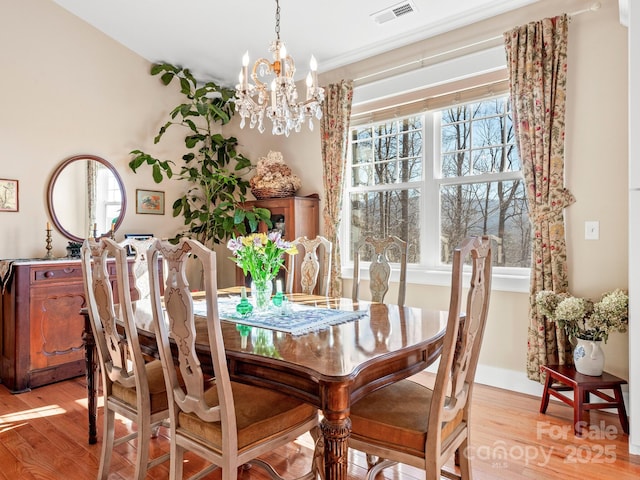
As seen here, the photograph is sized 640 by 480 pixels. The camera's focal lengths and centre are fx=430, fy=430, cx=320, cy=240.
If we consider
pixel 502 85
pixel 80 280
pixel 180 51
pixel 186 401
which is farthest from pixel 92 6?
pixel 186 401

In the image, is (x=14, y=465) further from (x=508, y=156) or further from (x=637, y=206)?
(x=508, y=156)

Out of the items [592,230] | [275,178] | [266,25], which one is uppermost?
[266,25]

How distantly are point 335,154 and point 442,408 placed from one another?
2884 millimetres

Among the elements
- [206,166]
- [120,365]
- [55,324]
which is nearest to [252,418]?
[120,365]

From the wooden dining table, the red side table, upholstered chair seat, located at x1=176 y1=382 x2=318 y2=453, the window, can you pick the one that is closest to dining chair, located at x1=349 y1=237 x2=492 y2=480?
the wooden dining table

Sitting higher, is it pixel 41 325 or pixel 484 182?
pixel 484 182

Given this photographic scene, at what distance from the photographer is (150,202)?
14.8ft

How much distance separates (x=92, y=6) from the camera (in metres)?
3.76

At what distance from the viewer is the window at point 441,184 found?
10.6 ft

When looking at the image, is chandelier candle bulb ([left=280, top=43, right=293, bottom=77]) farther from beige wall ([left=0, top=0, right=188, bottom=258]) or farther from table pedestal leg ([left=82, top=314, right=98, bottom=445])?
beige wall ([left=0, top=0, right=188, bottom=258])

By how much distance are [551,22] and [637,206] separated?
4.69 feet

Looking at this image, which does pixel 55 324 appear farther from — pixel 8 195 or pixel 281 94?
pixel 281 94

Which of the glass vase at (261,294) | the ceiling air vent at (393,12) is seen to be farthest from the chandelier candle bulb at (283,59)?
the ceiling air vent at (393,12)

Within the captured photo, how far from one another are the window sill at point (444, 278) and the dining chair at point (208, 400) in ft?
6.52
